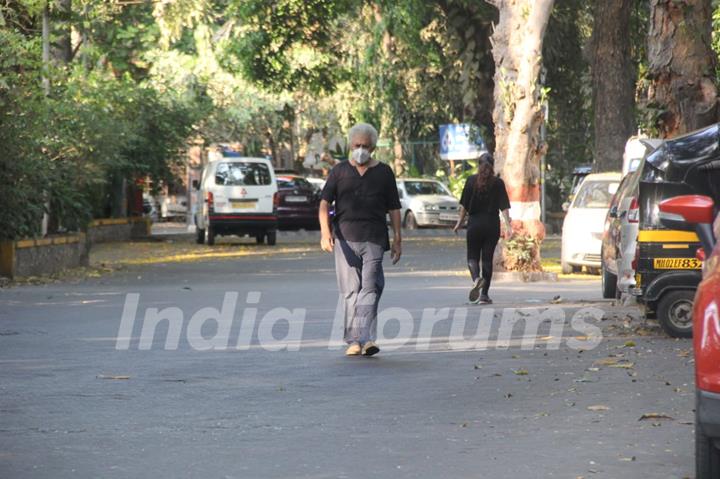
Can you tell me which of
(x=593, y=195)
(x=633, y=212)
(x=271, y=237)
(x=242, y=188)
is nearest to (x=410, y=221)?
(x=271, y=237)

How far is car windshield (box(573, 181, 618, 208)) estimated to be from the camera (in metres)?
27.4

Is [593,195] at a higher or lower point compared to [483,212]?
lower

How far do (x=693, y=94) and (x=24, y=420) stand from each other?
11708mm

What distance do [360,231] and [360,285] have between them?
443 mm

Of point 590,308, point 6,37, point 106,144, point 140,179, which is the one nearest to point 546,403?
point 590,308

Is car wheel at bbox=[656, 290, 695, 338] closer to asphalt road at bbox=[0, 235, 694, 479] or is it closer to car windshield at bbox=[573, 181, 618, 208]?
asphalt road at bbox=[0, 235, 694, 479]

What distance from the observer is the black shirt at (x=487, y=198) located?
20062 mm

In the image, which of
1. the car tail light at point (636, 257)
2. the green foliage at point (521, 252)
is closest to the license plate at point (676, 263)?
the car tail light at point (636, 257)

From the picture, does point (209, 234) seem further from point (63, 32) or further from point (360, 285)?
point (360, 285)

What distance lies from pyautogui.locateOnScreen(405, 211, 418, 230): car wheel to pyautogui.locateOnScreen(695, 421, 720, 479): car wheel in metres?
44.8

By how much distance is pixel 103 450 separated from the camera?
28.2ft

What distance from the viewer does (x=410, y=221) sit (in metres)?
52.3

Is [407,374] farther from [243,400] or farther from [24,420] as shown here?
[24,420]

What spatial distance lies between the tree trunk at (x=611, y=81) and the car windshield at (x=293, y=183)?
16.7m
